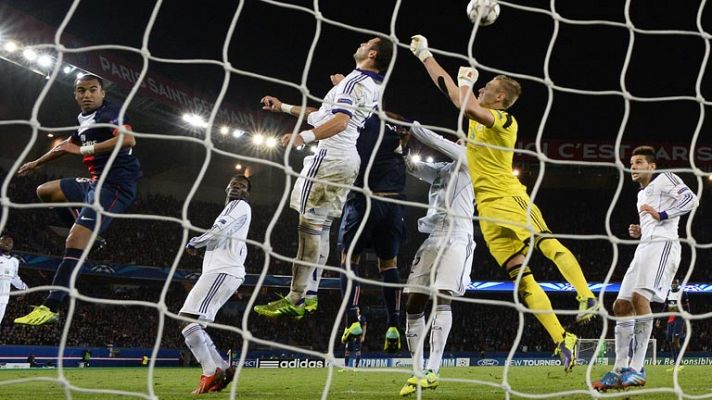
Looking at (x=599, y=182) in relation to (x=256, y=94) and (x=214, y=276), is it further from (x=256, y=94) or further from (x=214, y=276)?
(x=214, y=276)

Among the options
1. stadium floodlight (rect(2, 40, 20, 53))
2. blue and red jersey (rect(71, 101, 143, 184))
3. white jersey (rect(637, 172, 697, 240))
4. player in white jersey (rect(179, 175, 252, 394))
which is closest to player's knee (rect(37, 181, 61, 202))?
blue and red jersey (rect(71, 101, 143, 184))

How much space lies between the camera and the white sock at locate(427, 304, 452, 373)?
5582 mm

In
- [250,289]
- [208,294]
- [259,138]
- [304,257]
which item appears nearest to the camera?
[304,257]

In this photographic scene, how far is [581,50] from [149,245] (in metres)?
18.5

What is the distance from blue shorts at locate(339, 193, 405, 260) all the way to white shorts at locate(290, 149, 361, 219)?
642mm

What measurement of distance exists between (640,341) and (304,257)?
2.92 m

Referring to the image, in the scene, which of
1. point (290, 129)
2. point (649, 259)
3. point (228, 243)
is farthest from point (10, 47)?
point (290, 129)

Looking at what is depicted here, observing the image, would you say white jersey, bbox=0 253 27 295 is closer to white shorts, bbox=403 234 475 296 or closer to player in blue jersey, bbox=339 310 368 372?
player in blue jersey, bbox=339 310 368 372

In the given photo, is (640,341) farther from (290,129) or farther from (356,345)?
(290,129)

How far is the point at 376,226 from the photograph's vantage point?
236 inches

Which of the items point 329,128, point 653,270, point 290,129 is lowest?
point 653,270

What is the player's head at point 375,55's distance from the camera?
5.34 meters

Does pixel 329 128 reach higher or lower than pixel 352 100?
lower

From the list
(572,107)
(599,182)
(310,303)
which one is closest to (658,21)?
(572,107)
